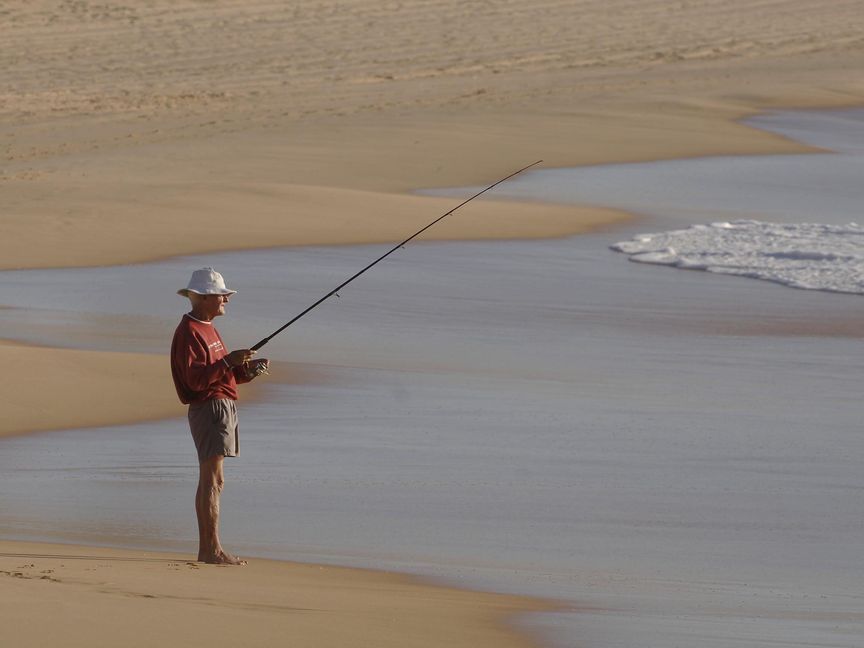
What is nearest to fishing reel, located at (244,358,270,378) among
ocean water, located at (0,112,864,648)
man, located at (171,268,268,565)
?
man, located at (171,268,268,565)

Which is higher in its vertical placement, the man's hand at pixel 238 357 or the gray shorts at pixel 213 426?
the man's hand at pixel 238 357

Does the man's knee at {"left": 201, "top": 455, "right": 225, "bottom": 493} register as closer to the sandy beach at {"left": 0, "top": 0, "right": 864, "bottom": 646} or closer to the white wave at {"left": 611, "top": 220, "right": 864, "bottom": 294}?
the sandy beach at {"left": 0, "top": 0, "right": 864, "bottom": 646}

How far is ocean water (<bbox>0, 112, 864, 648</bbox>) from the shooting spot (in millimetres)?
6703

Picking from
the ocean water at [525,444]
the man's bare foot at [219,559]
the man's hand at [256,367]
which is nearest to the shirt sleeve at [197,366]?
the man's hand at [256,367]

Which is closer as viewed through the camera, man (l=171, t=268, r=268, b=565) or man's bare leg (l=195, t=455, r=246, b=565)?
man (l=171, t=268, r=268, b=565)

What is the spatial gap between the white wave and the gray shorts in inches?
330

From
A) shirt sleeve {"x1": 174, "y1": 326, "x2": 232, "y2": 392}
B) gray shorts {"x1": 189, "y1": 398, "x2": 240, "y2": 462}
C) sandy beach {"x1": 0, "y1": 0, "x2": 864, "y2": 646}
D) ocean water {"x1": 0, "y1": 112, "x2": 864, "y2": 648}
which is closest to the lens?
sandy beach {"x1": 0, "y1": 0, "x2": 864, "y2": 646}

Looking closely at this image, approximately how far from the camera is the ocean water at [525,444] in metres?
6.70

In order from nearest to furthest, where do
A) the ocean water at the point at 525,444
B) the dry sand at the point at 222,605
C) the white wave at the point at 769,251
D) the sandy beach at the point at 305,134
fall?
the dry sand at the point at 222,605, the sandy beach at the point at 305,134, the ocean water at the point at 525,444, the white wave at the point at 769,251

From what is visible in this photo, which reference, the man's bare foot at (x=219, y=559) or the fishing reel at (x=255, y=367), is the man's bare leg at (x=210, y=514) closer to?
the man's bare foot at (x=219, y=559)

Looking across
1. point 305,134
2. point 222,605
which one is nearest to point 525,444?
point 222,605

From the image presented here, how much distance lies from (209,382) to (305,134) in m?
17.2

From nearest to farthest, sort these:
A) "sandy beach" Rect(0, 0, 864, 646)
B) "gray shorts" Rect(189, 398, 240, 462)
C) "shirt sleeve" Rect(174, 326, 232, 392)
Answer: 1. "sandy beach" Rect(0, 0, 864, 646)
2. "shirt sleeve" Rect(174, 326, 232, 392)
3. "gray shorts" Rect(189, 398, 240, 462)

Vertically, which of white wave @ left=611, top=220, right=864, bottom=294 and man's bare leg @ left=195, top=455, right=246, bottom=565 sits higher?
man's bare leg @ left=195, top=455, right=246, bottom=565
